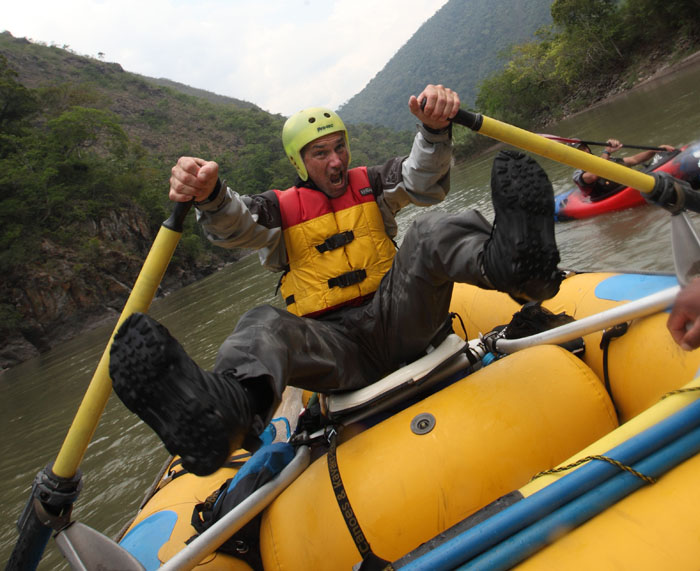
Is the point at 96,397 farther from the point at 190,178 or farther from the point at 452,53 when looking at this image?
the point at 452,53

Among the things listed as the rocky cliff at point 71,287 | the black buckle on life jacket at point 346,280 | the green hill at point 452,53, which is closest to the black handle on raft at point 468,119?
the black buckle on life jacket at point 346,280

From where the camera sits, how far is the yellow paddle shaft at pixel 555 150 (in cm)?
185

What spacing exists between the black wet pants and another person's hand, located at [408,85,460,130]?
0.39m

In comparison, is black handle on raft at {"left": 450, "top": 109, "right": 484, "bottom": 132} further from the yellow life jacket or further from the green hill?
the green hill

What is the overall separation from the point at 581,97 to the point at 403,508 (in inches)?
1326

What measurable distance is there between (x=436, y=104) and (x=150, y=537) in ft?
6.85

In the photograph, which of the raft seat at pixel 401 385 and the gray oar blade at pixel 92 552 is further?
the raft seat at pixel 401 385

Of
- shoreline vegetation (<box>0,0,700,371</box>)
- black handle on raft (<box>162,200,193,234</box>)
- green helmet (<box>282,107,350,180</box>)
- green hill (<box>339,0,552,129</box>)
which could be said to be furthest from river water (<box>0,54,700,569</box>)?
green hill (<box>339,0,552,129</box>)

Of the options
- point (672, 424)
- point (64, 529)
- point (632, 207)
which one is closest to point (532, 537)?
point (672, 424)

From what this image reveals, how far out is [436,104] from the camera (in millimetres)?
1715

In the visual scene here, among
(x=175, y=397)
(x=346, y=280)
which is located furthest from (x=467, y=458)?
(x=346, y=280)

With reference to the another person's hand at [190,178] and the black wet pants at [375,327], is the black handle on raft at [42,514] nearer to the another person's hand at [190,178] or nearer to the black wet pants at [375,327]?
the black wet pants at [375,327]

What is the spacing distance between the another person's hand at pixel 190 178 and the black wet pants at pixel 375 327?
1.61 feet

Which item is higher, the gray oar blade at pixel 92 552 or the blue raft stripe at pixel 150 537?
the gray oar blade at pixel 92 552
